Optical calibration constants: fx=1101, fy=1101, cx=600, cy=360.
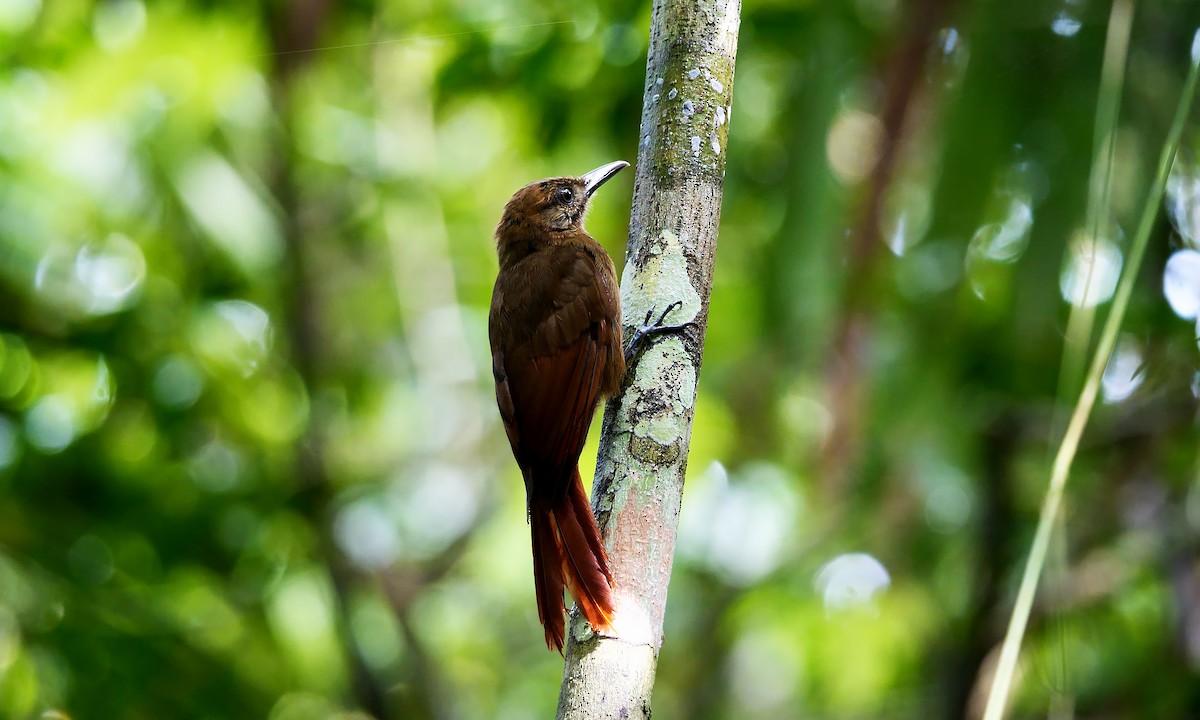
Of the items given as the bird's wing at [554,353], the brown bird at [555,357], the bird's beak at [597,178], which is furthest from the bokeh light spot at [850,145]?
the bird's wing at [554,353]

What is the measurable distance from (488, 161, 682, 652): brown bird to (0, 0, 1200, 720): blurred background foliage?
0.51 metres

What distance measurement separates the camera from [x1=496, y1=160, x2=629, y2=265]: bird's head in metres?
3.35

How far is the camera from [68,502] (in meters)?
4.44

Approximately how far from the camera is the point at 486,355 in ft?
19.2

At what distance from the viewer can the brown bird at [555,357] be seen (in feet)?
7.18

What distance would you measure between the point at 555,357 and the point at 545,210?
828 mm

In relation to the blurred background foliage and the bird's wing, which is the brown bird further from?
the blurred background foliage

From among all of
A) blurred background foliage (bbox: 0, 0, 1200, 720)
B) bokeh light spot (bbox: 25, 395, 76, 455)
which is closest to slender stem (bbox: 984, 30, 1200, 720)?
blurred background foliage (bbox: 0, 0, 1200, 720)

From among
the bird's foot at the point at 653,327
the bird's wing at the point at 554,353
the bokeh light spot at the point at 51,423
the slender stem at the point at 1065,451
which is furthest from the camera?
the bokeh light spot at the point at 51,423

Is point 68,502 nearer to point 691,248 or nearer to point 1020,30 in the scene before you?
point 691,248

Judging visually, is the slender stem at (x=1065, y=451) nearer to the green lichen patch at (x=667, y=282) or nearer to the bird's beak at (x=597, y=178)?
the green lichen patch at (x=667, y=282)

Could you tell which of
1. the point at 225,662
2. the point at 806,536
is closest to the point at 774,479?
the point at 806,536

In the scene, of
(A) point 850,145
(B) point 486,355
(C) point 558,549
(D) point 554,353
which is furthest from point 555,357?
(B) point 486,355

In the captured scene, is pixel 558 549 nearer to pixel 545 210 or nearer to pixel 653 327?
pixel 653 327
